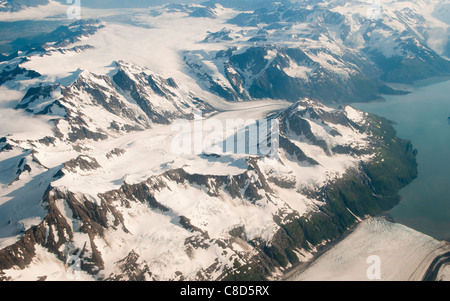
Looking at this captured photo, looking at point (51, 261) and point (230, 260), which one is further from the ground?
point (51, 261)

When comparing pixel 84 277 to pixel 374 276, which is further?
pixel 374 276

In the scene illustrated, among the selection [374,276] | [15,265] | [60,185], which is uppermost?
[60,185]

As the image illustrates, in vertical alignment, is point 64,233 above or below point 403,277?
above

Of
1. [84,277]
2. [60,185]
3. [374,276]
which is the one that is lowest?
[374,276]
